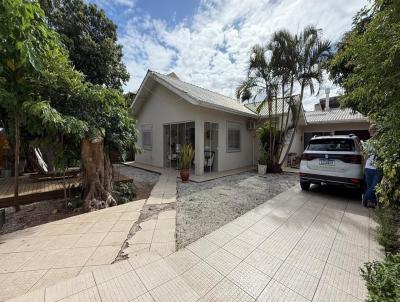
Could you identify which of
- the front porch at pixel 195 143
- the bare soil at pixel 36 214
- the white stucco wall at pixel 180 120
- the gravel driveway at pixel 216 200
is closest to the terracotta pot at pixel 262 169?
the gravel driveway at pixel 216 200

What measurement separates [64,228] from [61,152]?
1.94 meters

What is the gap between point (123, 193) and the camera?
597cm

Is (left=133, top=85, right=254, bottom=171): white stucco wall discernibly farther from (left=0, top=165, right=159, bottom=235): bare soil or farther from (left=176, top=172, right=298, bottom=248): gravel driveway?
(left=0, top=165, right=159, bottom=235): bare soil

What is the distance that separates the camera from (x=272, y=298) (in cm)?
206

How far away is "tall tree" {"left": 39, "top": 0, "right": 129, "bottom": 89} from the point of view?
1062 cm

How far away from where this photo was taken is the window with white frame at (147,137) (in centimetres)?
1174

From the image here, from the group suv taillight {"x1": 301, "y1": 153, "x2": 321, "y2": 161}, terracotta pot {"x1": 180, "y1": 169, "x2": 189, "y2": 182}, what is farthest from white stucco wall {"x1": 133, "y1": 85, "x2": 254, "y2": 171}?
suv taillight {"x1": 301, "y1": 153, "x2": 321, "y2": 161}

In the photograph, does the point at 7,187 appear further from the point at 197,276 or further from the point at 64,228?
the point at 197,276

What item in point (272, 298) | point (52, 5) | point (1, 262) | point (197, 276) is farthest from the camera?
point (52, 5)

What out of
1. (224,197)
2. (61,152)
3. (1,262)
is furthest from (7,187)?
(224,197)

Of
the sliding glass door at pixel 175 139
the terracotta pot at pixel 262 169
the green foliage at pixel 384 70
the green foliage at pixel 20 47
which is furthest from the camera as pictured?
the sliding glass door at pixel 175 139

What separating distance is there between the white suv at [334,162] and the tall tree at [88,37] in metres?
10.7

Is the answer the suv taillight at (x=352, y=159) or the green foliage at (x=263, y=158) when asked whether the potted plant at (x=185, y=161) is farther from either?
the suv taillight at (x=352, y=159)

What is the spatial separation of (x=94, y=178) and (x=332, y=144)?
6745mm
